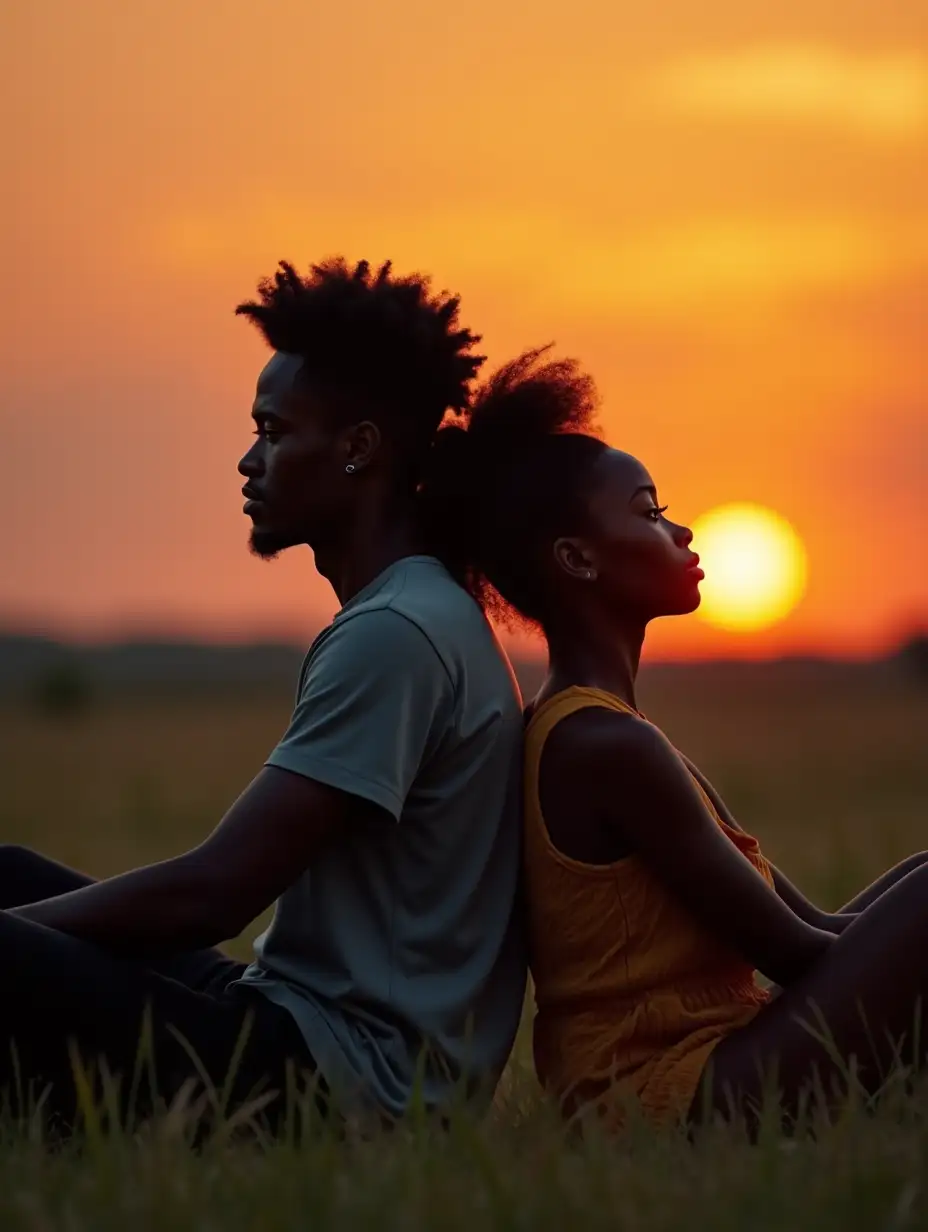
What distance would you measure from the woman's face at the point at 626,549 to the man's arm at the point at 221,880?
28.2 inches

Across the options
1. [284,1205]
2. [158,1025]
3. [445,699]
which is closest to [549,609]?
[445,699]

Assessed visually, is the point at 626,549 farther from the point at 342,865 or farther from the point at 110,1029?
the point at 110,1029

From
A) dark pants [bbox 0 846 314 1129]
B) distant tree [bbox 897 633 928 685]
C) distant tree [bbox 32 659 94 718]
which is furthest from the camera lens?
distant tree [bbox 897 633 928 685]

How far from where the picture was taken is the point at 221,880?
337 centimetres

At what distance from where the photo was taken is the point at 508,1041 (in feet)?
12.3

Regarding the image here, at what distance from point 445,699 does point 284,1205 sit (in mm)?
1219

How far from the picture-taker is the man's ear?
394cm

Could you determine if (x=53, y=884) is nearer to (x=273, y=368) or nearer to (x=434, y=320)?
(x=273, y=368)

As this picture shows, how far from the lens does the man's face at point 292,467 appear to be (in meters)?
3.94

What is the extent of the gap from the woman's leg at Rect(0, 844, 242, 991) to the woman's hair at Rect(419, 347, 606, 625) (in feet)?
2.98

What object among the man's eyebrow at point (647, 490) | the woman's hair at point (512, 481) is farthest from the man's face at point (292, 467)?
the man's eyebrow at point (647, 490)

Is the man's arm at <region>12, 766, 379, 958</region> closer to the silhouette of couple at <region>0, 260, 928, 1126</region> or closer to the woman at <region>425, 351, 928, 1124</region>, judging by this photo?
the silhouette of couple at <region>0, 260, 928, 1126</region>

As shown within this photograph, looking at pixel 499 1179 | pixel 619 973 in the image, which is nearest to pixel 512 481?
pixel 619 973

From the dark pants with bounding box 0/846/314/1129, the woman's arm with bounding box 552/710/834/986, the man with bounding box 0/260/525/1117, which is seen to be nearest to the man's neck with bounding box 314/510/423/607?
the man with bounding box 0/260/525/1117
